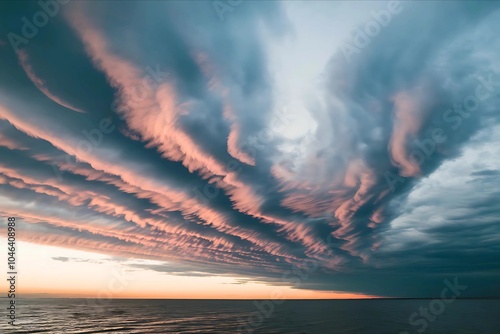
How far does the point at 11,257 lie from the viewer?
104 ft

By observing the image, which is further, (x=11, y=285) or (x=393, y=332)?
(x=393, y=332)

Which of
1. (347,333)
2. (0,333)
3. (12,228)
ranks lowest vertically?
(0,333)

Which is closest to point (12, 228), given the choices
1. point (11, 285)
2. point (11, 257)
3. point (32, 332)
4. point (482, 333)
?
point (11, 257)

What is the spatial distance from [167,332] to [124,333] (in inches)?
382

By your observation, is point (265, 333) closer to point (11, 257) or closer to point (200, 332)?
point (200, 332)

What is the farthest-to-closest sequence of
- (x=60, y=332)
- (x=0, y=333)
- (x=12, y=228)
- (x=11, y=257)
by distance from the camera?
(x=60, y=332)
(x=0, y=333)
(x=12, y=228)
(x=11, y=257)

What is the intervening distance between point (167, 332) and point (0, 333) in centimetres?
3563

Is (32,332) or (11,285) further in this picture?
(32,332)

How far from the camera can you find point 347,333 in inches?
2763

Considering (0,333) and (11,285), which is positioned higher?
(11,285)

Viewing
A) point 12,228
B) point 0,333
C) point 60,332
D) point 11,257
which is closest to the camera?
point 11,257

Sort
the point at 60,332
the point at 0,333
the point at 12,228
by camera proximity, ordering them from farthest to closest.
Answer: the point at 60,332, the point at 0,333, the point at 12,228

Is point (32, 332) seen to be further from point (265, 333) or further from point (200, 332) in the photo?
point (265, 333)

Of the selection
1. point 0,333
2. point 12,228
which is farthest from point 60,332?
point 12,228
